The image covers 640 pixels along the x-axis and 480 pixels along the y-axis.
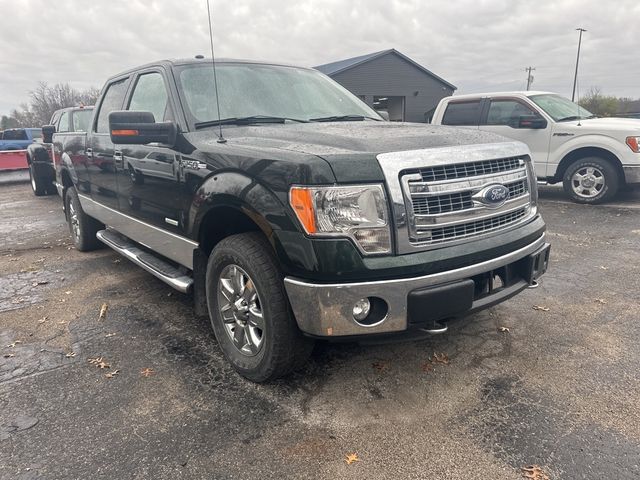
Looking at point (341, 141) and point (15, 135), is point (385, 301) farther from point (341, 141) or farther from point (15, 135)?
point (15, 135)

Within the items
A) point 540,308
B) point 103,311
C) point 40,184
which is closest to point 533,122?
point 540,308

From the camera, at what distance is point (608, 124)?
8.00 m

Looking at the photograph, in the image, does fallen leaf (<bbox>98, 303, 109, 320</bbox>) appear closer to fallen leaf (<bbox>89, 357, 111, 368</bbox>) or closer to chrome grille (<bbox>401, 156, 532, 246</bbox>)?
fallen leaf (<bbox>89, 357, 111, 368</bbox>)

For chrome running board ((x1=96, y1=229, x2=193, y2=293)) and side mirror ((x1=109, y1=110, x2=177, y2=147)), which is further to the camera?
chrome running board ((x1=96, y1=229, x2=193, y2=293))

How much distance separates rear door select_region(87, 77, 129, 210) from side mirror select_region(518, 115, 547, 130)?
22.6 feet

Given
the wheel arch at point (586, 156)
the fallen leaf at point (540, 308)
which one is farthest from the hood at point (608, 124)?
the fallen leaf at point (540, 308)

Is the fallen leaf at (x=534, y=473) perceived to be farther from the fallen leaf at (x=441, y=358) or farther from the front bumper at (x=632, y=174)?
the front bumper at (x=632, y=174)

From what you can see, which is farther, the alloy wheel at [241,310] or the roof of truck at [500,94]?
the roof of truck at [500,94]

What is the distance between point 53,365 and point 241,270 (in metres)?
1.59

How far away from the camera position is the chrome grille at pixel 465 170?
2.41m

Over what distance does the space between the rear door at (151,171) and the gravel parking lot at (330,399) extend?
91 centimetres

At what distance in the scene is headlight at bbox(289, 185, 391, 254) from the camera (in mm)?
2256

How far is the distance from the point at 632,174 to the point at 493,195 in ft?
21.8

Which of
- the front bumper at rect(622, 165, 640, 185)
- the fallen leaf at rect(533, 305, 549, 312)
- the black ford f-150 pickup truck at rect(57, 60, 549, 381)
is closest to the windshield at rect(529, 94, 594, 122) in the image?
the front bumper at rect(622, 165, 640, 185)
